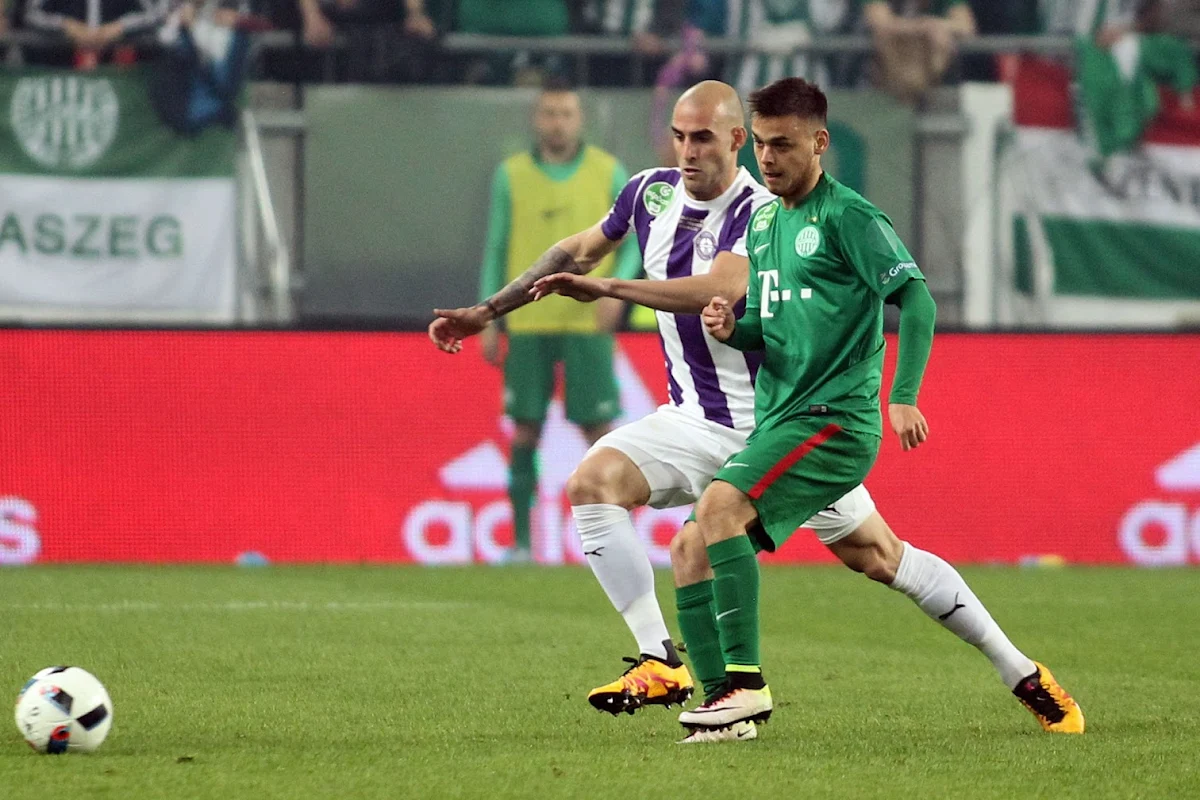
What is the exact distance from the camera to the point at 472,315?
6.05 m

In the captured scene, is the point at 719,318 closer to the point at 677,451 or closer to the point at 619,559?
the point at 677,451

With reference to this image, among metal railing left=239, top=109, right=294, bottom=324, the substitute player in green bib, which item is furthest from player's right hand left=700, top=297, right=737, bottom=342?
metal railing left=239, top=109, right=294, bottom=324

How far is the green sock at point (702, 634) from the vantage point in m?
5.65

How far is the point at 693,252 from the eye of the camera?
6.20 meters

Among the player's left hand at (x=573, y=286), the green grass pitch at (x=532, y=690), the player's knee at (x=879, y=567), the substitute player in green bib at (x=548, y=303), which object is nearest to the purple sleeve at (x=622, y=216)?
the player's left hand at (x=573, y=286)

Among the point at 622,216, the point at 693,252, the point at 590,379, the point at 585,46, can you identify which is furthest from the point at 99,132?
the point at 693,252

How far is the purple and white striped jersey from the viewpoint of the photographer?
616cm

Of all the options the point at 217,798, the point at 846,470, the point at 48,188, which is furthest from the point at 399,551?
the point at 217,798

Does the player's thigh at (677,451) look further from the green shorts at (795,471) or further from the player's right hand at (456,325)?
the green shorts at (795,471)

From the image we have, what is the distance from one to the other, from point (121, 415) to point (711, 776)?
7.51 m

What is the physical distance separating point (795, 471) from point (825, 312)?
1.43 feet

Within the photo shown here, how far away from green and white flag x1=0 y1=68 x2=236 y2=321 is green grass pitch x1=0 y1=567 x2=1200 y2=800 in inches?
83.0

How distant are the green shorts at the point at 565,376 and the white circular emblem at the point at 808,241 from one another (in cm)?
637

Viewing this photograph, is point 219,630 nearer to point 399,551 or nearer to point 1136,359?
point 399,551
